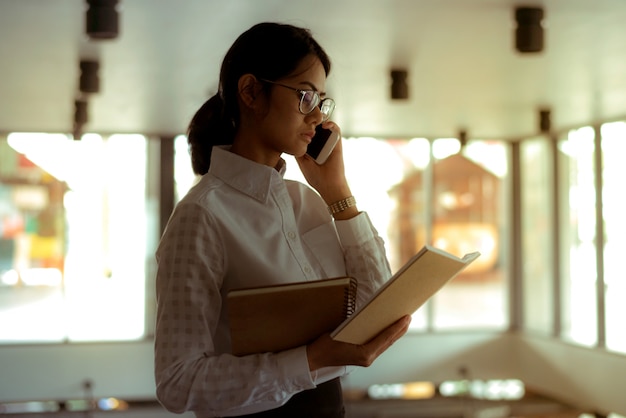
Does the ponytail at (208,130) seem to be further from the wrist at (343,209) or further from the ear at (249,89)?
the wrist at (343,209)

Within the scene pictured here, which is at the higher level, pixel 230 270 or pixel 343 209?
pixel 343 209

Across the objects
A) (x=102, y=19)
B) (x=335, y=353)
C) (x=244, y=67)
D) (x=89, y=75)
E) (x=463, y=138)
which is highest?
(x=463, y=138)

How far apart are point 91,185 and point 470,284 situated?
15.7 ft

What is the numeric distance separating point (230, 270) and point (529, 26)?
3014 millimetres

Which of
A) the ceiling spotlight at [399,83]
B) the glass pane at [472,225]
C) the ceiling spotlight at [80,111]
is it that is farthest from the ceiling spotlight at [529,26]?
the glass pane at [472,225]

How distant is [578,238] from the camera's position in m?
9.37

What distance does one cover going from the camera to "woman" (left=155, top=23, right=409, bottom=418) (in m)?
1.25

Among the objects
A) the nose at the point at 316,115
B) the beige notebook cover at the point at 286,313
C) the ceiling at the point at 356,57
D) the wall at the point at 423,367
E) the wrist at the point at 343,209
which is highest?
the ceiling at the point at 356,57

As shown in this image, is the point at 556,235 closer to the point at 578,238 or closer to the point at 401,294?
the point at 578,238

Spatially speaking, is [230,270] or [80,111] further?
[80,111]

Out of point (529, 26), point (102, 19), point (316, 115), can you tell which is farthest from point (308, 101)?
point (529, 26)

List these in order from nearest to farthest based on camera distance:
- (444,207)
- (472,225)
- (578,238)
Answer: (578,238) < (444,207) < (472,225)

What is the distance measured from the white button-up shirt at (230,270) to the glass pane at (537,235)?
884 cm

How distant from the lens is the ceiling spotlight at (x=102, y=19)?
139 inches
